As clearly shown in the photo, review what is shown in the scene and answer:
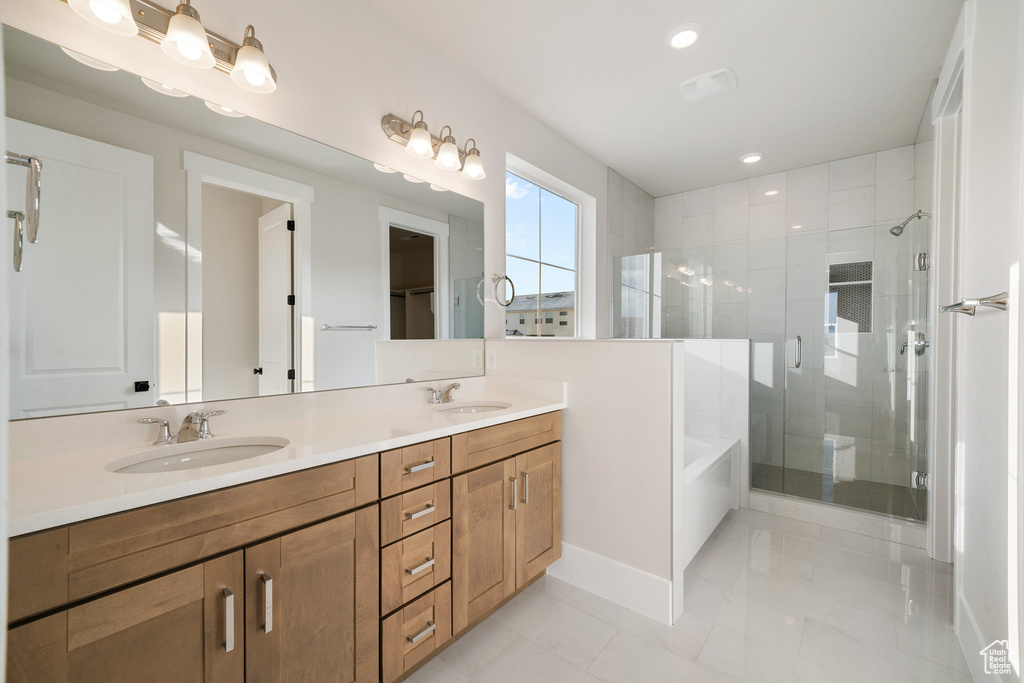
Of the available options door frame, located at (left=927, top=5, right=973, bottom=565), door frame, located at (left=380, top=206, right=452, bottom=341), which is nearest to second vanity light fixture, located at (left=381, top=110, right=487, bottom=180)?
door frame, located at (left=380, top=206, right=452, bottom=341)

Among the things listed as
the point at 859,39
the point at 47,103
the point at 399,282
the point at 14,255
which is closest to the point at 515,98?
the point at 399,282

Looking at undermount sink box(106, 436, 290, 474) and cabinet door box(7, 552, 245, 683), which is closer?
cabinet door box(7, 552, 245, 683)

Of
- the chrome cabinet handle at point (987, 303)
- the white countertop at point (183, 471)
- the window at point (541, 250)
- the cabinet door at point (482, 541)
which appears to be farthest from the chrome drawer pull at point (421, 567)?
the chrome cabinet handle at point (987, 303)

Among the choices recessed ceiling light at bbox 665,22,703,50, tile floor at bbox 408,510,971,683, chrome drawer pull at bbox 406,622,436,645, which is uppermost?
recessed ceiling light at bbox 665,22,703,50

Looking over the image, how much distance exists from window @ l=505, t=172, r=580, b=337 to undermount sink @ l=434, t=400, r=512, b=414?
76 centimetres

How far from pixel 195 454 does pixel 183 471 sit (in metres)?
0.35

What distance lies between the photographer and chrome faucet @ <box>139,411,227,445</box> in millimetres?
1313

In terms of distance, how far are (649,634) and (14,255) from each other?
2341 millimetres

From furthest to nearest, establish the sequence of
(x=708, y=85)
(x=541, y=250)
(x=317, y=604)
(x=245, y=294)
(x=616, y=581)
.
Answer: (x=541, y=250)
(x=708, y=85)
(x=616, y=581)
(x=245, y=294)
(x=317, y=604)

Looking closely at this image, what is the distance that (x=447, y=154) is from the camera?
2146 mm

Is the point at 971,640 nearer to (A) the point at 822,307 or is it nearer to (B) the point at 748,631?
(B) the point at 748,631

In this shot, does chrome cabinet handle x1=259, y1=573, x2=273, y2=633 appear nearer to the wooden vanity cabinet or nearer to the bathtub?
the wooden vanity cabinet

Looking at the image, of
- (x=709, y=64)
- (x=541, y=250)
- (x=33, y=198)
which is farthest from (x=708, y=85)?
(x=33, y=198)

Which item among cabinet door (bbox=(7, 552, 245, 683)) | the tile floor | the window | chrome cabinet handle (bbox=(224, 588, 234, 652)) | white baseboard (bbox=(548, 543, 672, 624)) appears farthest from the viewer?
the window
